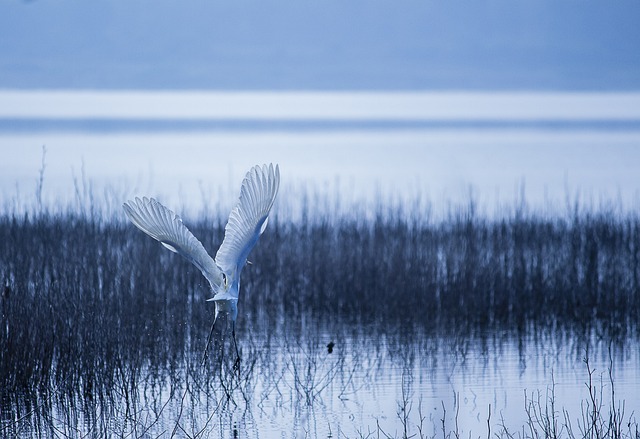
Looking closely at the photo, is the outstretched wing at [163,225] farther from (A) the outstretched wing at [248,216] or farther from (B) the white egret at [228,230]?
(A) the outstretched wing at [248,216]

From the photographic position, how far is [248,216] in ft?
26.7

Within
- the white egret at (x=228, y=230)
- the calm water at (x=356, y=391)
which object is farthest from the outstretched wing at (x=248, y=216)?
the calm water at (x=356, y=391)

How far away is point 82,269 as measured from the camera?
9359mm

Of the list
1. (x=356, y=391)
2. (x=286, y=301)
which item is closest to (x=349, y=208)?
(x=286, y=301)

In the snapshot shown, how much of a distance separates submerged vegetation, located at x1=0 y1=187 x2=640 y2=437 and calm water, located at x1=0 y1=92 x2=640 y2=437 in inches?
2.2

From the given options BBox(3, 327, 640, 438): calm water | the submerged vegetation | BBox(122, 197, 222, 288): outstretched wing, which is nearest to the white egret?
BBox(122, 197, 222, 288): outstretched wing

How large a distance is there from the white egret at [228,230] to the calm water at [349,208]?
0.66 meters

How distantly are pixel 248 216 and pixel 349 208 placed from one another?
7143 millimetres

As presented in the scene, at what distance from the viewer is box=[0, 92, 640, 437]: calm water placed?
7.78m

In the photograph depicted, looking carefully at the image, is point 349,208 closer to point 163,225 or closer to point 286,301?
point 286,301

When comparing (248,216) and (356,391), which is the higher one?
(248,216)

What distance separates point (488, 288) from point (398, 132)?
6290 centimetres

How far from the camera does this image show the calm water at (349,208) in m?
7.78

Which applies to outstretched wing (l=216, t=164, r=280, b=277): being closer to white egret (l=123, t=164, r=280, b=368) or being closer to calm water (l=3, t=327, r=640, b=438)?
white egret (l=123, t=164, r=280, b=368)
